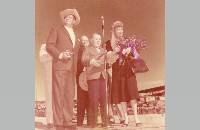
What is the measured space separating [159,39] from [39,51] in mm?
1154

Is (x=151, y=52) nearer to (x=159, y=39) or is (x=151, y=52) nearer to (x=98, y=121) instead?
(x=159, y=39)

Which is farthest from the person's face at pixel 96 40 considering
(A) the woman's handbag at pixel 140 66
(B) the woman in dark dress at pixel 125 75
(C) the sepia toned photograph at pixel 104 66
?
(A) the woman's handbag at pixel 140 66

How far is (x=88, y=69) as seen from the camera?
4.20 m

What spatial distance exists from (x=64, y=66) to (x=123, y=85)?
0.59 meters

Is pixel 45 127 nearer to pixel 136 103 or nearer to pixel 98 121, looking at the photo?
pixel 98 121

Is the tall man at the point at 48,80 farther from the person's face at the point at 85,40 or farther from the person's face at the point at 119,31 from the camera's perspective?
the person's face at the point at 119,31

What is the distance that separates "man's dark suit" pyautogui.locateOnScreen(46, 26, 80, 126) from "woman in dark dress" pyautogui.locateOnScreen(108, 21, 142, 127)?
400mm

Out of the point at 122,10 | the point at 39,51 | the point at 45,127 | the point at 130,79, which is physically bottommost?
the point at 45,127

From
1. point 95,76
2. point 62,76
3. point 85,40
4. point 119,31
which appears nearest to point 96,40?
point 85,40

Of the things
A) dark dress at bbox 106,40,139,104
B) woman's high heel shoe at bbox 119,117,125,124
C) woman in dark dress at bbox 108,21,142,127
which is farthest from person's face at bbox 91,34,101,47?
woman's high heel shoe at bbox 119,117,125,124

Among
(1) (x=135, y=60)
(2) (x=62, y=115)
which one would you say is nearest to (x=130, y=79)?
(1) (x=135, y=60)

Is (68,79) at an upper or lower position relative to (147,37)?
lower

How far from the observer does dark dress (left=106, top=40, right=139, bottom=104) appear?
417cm

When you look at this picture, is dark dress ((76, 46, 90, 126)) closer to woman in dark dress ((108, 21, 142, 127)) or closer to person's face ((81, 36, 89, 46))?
woman in dark dress ((108, 21, 142, 127))
